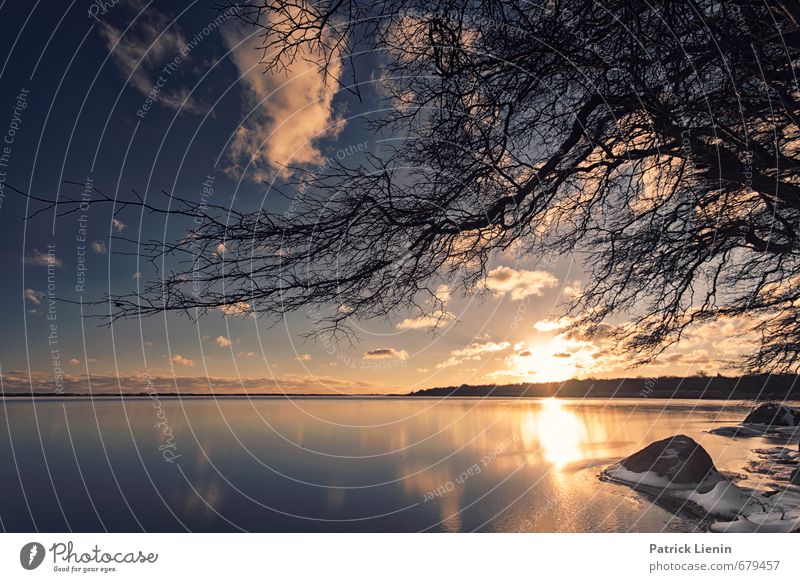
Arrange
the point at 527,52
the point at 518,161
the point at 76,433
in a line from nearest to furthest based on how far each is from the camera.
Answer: the point at 527,52, the point at 518,161, the point at 76,433

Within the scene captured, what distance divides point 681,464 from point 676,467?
0.40 feet

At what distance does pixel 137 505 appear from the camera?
11109 millimetres

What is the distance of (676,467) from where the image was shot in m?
9.32

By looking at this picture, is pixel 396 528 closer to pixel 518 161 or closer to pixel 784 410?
pixel 518 161

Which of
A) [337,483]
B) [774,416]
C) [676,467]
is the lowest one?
[337,483]

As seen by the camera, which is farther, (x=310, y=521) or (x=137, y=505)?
(x=137, y=505)

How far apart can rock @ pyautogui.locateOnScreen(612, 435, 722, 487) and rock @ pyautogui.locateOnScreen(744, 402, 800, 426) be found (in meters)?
10.1

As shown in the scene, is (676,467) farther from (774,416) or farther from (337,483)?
(774,416)

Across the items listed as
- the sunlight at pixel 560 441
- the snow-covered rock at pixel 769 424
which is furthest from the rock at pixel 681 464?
the snow-covered rock at pixel 769 424

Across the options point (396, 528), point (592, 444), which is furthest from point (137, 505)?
point (592, 444)

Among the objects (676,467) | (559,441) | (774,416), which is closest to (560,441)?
(559,441)

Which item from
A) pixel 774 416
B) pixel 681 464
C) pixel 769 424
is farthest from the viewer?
pixel 769 424

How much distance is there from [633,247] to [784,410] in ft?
56.6
